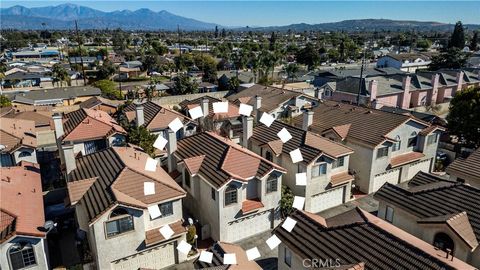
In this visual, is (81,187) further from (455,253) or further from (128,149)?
(455,253)

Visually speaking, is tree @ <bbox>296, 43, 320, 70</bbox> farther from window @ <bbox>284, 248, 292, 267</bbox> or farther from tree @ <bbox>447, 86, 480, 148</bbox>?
window @ <bbox>284, 248, 292, 267</bbox>

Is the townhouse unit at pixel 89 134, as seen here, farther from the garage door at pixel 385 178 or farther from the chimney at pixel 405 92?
the chimney at pixel 405 92

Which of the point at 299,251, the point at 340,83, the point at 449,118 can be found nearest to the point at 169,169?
the point at 299,251

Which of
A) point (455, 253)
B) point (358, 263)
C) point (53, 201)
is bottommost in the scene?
point (53, 201)

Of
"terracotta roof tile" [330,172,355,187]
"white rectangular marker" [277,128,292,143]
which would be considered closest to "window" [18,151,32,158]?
"white rectangular marker" [277,128,292,143]

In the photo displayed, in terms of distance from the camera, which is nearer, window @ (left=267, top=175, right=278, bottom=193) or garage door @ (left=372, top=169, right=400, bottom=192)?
window @ (left=267, top=175, right=278, bottom=193)

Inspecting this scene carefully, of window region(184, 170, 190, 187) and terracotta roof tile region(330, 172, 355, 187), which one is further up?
window region(184, 170, 190, 187)

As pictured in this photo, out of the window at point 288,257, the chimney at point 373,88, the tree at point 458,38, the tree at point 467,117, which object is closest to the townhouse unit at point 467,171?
the tree at point 467,117
